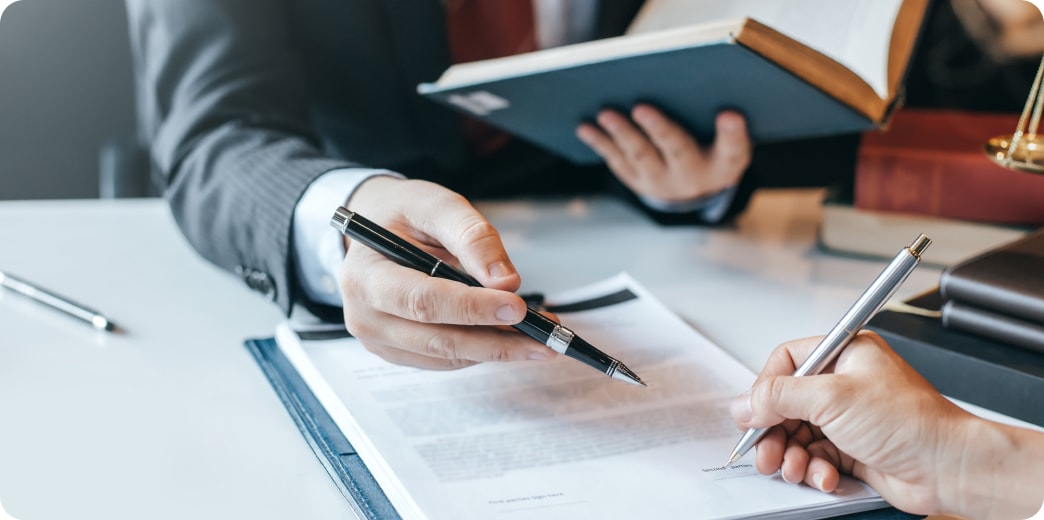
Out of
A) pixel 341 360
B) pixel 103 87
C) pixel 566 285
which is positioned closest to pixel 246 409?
pixel 341 360

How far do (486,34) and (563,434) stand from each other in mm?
833

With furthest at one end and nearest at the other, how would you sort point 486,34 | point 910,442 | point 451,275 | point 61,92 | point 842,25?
point 61,92 < point 486,34 < point 842,25 < point 451,275 < point 910,442

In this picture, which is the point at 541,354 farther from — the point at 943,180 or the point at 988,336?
the point at 943,180

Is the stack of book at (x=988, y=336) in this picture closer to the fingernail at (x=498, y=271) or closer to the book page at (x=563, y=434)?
the book page at (x=563, y=434)

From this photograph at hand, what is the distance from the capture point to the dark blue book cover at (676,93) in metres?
0.70

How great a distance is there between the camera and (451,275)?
58 centimetres

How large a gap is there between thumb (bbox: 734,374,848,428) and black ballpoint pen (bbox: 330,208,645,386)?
97 mm

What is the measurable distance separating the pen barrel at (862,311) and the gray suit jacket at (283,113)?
45 cm

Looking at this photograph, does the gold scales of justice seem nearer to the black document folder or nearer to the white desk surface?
the white desk surface

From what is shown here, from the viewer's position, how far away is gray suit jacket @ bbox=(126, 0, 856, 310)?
0.82 m

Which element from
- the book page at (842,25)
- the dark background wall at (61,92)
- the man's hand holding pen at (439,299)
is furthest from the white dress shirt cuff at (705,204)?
the dark background wall at (61,92)

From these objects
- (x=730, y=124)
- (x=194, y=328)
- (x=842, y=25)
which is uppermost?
(x=842, y=25)

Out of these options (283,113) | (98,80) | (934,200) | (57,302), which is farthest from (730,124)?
(98,80)

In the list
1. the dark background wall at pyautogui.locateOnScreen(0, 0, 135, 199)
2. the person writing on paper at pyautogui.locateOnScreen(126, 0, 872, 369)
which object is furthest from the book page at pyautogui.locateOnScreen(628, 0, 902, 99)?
the dark background wall at pyautogui.locateOnScreen(0, 0, 135, 199)
